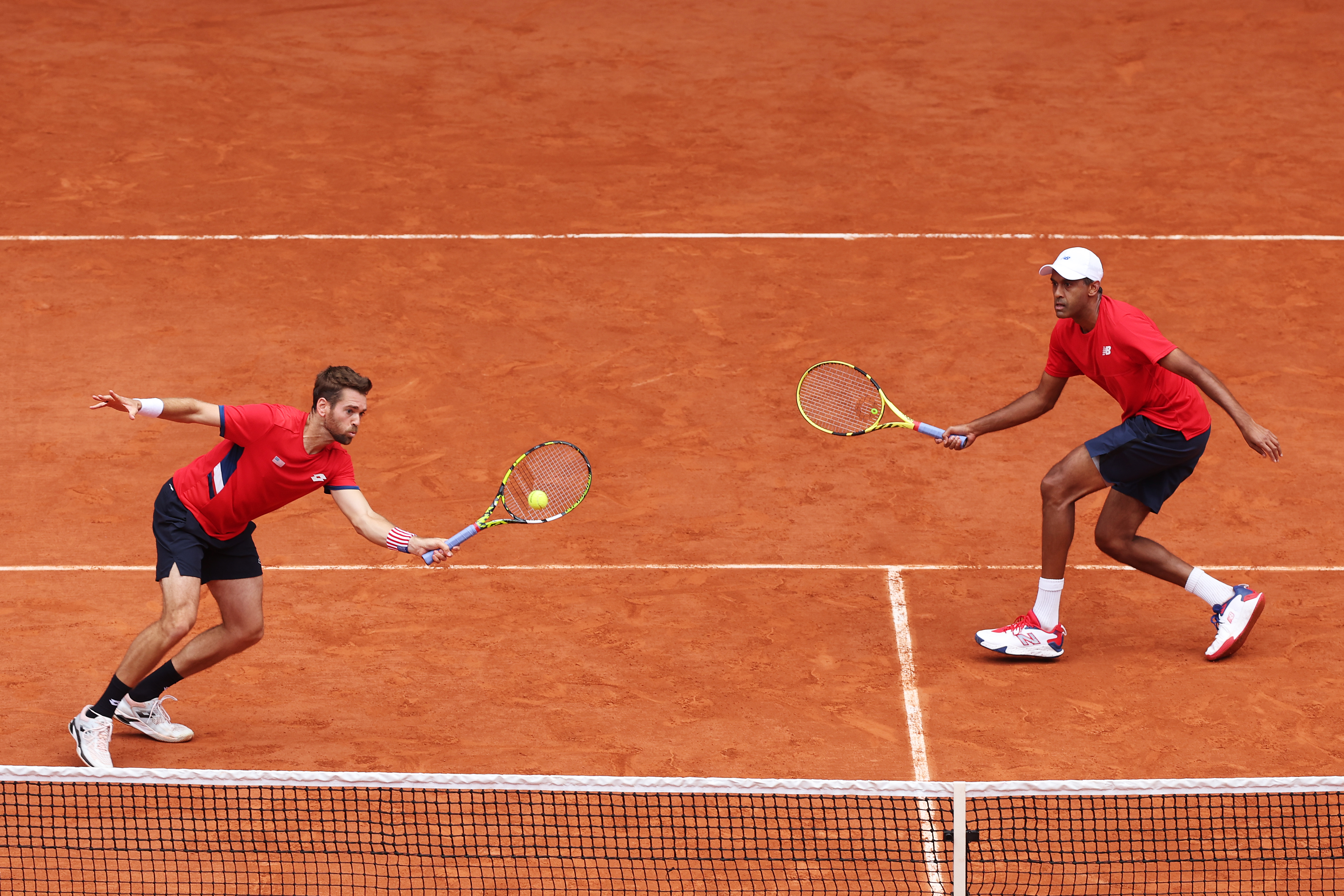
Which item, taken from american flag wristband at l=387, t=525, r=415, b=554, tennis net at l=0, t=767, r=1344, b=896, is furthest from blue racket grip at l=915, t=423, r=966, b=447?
american flag wristband at l=387, t=525, r=415, b=554

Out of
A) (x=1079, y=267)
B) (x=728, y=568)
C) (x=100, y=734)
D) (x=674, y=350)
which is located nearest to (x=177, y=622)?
(x=100, y=734)

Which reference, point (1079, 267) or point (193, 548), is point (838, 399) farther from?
point (193, 548)

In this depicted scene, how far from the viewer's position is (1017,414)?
25.7ft

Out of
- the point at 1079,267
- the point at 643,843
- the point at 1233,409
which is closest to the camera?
the point at 643,843

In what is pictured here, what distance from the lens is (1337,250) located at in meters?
12.8

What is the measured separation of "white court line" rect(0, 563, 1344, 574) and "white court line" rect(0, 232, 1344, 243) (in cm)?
486

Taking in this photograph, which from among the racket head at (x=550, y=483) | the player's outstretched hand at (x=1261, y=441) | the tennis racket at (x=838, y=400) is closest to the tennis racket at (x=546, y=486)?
the racket head at (x=550, y=483)

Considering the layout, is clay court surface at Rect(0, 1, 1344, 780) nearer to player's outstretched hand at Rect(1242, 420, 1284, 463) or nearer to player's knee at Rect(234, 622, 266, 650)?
player's knee at Rect(234, 622, 266, 650)

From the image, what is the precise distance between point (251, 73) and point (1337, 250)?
10.5 metres

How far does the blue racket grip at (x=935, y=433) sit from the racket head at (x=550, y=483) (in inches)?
59.4

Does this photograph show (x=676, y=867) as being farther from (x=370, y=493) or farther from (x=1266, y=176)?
(x=1266, y=176)

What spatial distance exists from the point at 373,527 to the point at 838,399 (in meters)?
2.89

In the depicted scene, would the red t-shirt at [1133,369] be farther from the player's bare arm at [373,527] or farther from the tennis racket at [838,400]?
the player's bare arm at [373,527]

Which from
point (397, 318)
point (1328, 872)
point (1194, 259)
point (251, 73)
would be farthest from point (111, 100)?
point (1328, 872)
